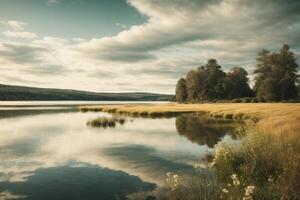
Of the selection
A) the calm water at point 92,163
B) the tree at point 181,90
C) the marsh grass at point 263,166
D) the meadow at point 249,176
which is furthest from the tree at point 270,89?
the marsh grass at point 263,166

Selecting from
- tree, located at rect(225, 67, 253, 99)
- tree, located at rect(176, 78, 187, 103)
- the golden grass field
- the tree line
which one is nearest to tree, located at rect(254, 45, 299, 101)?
the tree line

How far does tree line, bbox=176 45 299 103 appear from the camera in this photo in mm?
99062

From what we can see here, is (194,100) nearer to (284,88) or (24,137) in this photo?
(284,88)

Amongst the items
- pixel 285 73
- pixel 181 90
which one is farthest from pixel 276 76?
pixel 181 90

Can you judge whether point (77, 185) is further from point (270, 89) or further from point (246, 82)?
point (246, 82)

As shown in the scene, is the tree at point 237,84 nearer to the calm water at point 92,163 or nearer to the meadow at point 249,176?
the calm water at point 92,163

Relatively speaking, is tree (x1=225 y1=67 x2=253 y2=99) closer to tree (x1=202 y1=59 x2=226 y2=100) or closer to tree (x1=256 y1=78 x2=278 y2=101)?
tree (x1=202 y1=59 x2=226 y2=100)

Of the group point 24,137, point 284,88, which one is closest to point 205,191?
point 24,137

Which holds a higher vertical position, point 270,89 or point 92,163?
point 270,89

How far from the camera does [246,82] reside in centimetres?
12719

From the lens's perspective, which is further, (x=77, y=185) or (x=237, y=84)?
(x=237, y=84)

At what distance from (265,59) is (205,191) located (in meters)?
108

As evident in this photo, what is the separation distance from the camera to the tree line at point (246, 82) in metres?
99.1

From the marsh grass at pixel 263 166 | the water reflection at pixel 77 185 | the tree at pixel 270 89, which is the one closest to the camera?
the marsh grass at pixel 263 166
